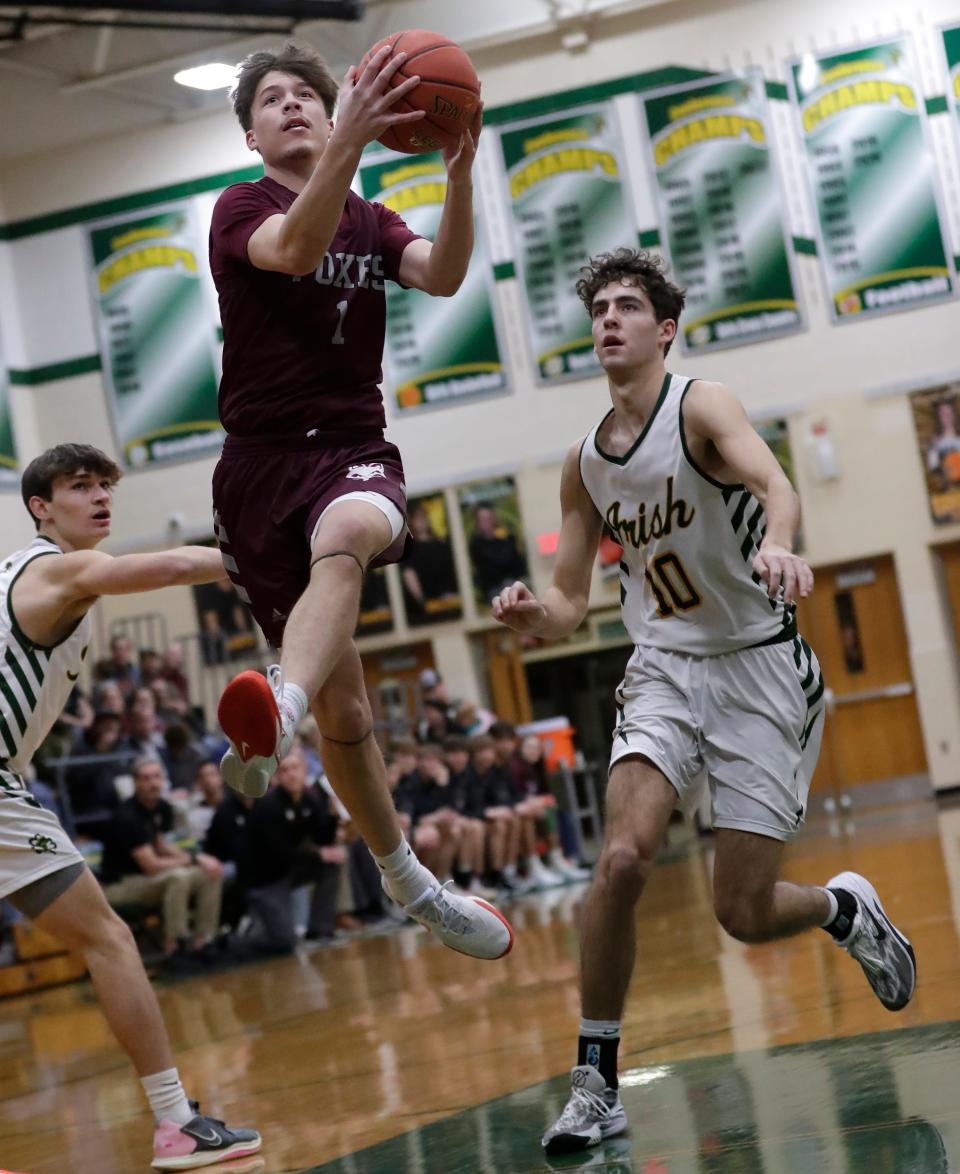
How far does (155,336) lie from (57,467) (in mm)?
13239

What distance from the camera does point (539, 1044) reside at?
215 inches

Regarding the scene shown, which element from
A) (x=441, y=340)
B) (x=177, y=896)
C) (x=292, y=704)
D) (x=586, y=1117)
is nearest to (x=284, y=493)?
(x=292, y=704)

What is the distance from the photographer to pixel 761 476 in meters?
3.83

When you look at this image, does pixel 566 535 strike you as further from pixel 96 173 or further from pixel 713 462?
pixel 96 173

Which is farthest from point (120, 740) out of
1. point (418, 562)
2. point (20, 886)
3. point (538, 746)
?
point (20, 886)

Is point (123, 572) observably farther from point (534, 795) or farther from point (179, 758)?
point (534, 795)

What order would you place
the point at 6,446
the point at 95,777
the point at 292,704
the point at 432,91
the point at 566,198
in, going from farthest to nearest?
the point at 6,446, the point at 566,198, the point at 95,777, the point at 432,91, the point at 292,704

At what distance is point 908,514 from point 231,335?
14.3 metres

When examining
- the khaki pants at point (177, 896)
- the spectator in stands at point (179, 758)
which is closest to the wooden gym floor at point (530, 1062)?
the khaki pants at point (177, 896)

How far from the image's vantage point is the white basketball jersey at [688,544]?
4.20 meters

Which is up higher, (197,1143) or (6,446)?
(6,446)

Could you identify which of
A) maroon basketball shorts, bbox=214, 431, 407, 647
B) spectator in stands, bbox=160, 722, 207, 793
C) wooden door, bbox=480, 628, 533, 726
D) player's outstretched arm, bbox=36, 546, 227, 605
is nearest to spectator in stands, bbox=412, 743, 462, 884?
spectator in stands, bbox=160, 722, 207, 793

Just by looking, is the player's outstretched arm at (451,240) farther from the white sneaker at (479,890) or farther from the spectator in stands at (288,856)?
the white sneaker at (479,890)

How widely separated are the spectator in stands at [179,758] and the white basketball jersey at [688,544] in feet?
26.4
